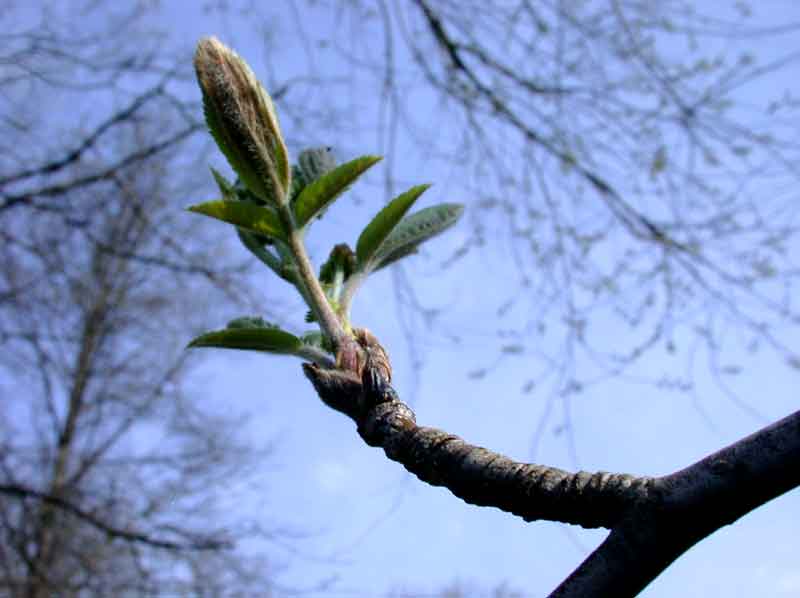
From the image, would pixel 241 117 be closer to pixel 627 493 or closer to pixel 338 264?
pixel 338 264

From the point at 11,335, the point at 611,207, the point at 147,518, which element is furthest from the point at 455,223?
the point at 147,518

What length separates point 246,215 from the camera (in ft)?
2.62

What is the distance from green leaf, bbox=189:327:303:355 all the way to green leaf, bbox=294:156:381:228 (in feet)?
0.37

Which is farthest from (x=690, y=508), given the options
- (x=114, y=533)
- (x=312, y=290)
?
(x=114, y=533)

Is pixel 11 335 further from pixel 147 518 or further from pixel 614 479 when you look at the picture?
pixel 614 479

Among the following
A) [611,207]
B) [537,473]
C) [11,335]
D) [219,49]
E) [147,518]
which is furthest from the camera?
[147,518]

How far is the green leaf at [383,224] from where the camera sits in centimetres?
83

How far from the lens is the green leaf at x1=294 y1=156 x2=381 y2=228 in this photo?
81 centimetres

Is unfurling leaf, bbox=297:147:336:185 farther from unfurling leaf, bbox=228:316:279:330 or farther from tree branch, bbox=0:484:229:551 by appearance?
tree branch, bbox=0:484:229:551

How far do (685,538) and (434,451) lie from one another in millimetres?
202

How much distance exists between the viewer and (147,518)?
6891 millimetres

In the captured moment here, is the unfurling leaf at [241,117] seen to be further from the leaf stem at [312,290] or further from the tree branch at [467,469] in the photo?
the tree branch at [467,469]

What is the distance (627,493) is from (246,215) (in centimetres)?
44

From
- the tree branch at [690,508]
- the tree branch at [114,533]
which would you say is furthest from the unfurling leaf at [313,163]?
the tree branch at [114,533]
